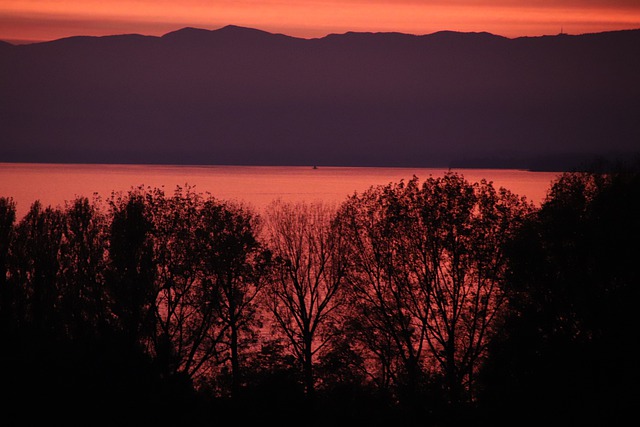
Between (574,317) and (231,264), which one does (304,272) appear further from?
(574,317)

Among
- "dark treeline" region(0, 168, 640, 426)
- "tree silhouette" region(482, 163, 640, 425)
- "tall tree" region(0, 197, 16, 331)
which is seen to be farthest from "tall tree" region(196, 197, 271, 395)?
"tree silhouette" region(482, 163, 640, 425)

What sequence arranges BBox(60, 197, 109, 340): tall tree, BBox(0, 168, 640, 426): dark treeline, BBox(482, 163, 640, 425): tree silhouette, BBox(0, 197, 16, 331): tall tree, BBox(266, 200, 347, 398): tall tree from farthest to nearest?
BBox(0, 197, 16, 331): tall tree
BBox(266, 200, 347, 398): tall tree
BBox(60, 197, 109, 340): tall tree
BBox(0, 168, 640, 426): dark treeline
BBox(482, 163, 640, 425): tree silhouette

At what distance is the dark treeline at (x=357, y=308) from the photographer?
36469mm

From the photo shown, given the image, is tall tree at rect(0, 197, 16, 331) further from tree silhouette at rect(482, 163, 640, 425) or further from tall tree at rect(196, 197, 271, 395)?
tree silhouette at rect(482, 163, 640, 425)

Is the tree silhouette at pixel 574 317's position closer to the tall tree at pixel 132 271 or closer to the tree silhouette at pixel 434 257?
the tree silhouette at pixel 434 257

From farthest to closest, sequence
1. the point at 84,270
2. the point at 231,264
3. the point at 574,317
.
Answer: the point at 84,270 < the point at 231,264 < the point at 574,317

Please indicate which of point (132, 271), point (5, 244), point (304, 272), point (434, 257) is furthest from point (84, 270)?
point (434, 257)

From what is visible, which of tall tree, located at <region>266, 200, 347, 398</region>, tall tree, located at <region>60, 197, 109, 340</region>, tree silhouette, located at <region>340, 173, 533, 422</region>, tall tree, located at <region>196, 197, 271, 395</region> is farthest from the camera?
tall tree, located at <region>266, 200, 347, 398</region>

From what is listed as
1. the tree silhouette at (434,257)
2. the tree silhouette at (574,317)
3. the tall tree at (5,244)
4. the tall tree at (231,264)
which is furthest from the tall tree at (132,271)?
the tree silhouette at (574,317)

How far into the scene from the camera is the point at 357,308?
54.8 meters

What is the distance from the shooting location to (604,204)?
3819cm

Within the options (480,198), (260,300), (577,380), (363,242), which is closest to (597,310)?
(577,380)

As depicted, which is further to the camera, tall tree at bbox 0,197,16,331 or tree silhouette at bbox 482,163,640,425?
tall tree at bbox 0,197,16,331

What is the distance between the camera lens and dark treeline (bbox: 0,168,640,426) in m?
36.5
